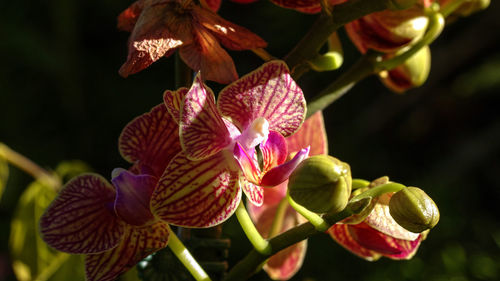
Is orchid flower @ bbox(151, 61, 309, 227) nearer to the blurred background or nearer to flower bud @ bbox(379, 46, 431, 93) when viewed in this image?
flower bud @ bbox(379, 46, 431, 93)

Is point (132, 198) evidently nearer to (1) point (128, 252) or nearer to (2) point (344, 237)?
(1) point (128, 252)

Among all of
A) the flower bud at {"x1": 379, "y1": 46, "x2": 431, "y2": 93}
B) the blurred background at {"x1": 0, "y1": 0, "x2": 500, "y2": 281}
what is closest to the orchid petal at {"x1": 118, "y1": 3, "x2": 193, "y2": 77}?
the flower bud at {"x1": 379, "y1": 46, "x2": 431, "y2": 93}

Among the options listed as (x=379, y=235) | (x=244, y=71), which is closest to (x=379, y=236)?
(x=379, y=235)

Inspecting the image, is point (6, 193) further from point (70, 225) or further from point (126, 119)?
point (70, 225)

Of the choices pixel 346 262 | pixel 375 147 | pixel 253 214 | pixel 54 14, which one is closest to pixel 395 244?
pixel 253 214

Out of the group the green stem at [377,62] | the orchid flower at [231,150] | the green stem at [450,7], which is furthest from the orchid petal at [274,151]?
the green stem at [450,7]

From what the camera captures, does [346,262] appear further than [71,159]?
No

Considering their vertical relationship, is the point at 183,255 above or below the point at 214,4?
below
